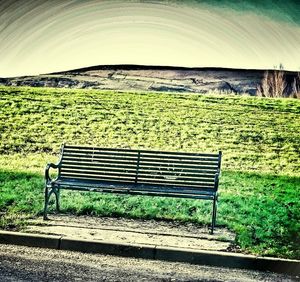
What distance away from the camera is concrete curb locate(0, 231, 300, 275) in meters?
5.04

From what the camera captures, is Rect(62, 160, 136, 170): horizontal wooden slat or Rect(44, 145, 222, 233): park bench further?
Rect(62, 160, 136, 170): horizontal wooden slat

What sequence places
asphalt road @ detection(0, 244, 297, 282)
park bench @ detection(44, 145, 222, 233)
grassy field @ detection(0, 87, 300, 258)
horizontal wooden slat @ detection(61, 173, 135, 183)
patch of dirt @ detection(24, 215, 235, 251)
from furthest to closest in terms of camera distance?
grassy field @ detection(0, 87, 300, 258) → horizontal wooden slat @ detection(61, 173, 135, 183) → park bench @ detection(44, 145, 222, 233) → patch of dirt @ detection(24, 215, 235, 251) → asphalt road @ detection(0, 244, 297, 282)

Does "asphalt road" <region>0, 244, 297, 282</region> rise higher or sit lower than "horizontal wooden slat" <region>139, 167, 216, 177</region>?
lower

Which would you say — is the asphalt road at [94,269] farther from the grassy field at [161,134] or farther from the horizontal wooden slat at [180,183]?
the grassy field at [161,134]

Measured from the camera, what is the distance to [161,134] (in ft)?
25.7

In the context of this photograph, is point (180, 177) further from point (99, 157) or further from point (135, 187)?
point (99, 157)

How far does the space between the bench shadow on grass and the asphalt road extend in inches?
26.4

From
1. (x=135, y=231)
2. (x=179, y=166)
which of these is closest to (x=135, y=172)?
(x=179, y=166)

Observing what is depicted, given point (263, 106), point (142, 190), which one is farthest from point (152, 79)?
point (142, 190)

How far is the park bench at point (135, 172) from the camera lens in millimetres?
6305

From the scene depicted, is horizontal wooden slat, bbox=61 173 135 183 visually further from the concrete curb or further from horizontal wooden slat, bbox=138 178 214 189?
the concrete curb

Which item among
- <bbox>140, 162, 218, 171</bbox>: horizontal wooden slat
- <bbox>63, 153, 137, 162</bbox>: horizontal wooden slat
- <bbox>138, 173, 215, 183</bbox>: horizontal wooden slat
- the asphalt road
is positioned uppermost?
<bbox>63, 153, 137, 162</bbox>: horizontal wooden slat

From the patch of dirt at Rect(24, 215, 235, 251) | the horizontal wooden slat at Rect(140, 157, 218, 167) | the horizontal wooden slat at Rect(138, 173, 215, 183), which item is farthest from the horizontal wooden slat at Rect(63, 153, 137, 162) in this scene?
the patch of dirt at Rect(24, 215, 235, 251)

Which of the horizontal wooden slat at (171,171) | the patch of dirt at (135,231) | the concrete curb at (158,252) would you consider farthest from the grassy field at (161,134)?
the concrete curb at (158,252)
